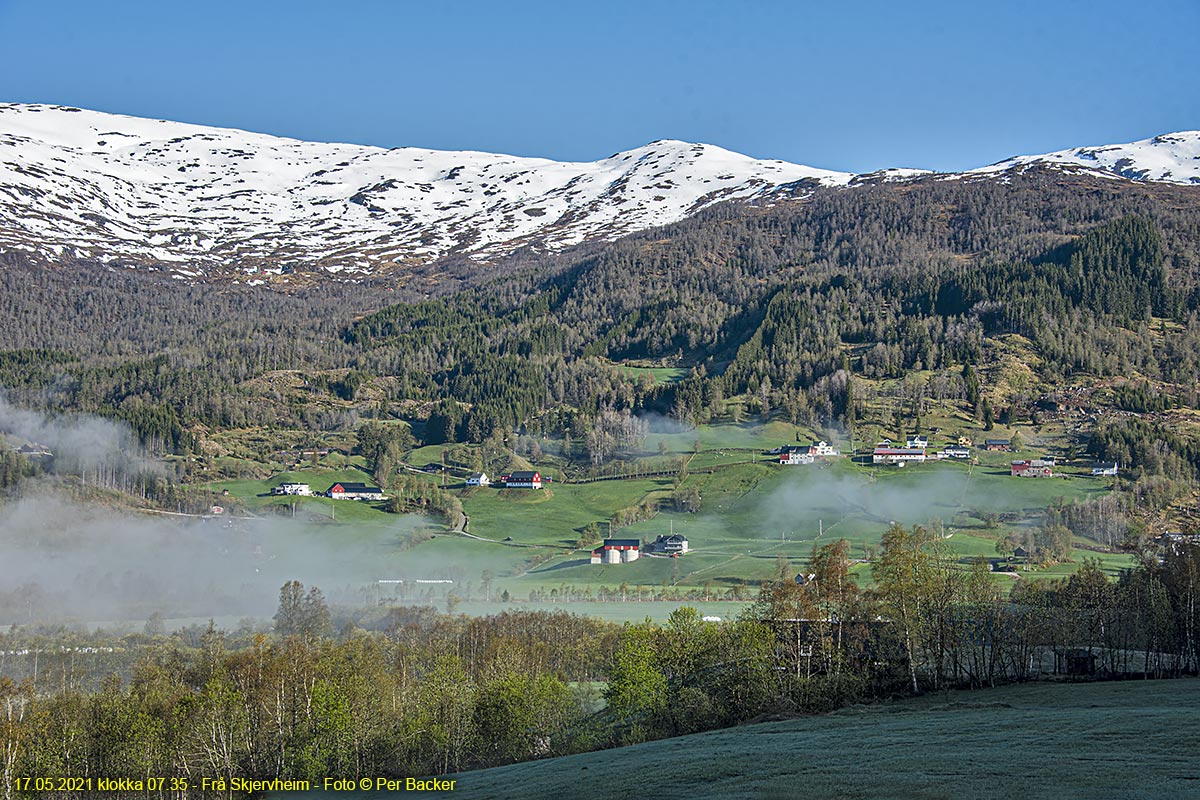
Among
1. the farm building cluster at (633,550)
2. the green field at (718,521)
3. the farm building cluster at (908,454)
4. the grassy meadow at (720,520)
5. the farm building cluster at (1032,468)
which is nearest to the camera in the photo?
the grassy meadow at (720,520)

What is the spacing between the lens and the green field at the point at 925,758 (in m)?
33.3

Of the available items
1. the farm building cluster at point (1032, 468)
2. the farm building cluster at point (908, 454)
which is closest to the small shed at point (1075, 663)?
the farm building cluster at point (1032, 468)

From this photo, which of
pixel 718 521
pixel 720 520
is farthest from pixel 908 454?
pixel 718 521

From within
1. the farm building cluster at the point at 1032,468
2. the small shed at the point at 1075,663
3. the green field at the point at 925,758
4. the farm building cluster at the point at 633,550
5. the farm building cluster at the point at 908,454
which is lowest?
the farm building cluster at the point at 633,550

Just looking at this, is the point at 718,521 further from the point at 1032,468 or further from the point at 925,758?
the point at 925,758

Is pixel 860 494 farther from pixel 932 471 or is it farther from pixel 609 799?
pixel 609 799

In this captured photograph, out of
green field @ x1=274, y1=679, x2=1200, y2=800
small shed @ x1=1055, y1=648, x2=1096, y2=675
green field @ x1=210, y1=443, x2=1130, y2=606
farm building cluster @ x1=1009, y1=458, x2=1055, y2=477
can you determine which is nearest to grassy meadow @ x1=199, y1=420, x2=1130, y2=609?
green field @ x1=210, y1=443, x2=1130, y2=606

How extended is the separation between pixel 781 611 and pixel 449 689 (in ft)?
71.5

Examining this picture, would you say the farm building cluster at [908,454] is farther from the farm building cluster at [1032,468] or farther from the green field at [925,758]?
the green field at [925,758]

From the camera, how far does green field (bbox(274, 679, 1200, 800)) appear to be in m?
33.3

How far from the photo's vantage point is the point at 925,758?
125 feet

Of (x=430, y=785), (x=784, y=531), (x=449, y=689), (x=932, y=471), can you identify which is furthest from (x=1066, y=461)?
(x=430, y=785)

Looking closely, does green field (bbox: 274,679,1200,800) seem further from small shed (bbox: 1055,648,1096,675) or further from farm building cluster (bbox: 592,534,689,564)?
farm building cluster (bbox: 592,534,689,564)

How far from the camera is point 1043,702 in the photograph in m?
53.9
